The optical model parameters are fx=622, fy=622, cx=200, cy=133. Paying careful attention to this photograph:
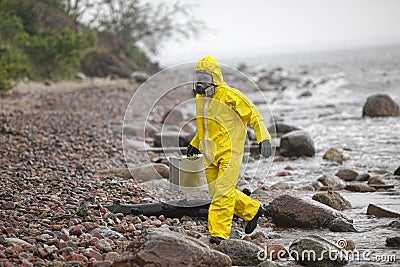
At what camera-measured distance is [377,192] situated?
27.1ft

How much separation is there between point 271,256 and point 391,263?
987 mm

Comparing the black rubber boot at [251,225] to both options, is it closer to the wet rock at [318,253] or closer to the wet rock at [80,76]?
the wet rock at [318,253]

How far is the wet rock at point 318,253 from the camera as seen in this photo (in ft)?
16.6

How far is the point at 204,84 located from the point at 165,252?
1.91 metres

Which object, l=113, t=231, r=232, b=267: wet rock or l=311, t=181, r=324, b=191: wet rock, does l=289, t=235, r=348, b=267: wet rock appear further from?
l=311, t=181, r=324, b=191: wet rock

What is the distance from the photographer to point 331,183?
29.2 ft

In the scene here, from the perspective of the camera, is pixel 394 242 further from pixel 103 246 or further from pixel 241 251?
pixel 103 246

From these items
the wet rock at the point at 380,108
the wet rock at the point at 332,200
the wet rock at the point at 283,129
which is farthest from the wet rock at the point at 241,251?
the wet rock at the point at 380,108

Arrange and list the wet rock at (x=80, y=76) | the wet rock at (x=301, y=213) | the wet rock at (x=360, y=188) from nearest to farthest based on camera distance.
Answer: the wet rock at (x=301, y=213) → the wet rock at (x=360, y=188) → the wet rock at (x=80, y=76)

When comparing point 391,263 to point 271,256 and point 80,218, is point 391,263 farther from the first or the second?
point 80,218

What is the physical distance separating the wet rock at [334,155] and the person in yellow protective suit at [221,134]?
567cm

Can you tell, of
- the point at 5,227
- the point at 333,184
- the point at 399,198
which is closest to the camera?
the point at 5,227

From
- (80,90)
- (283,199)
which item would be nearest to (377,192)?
(283,199)
